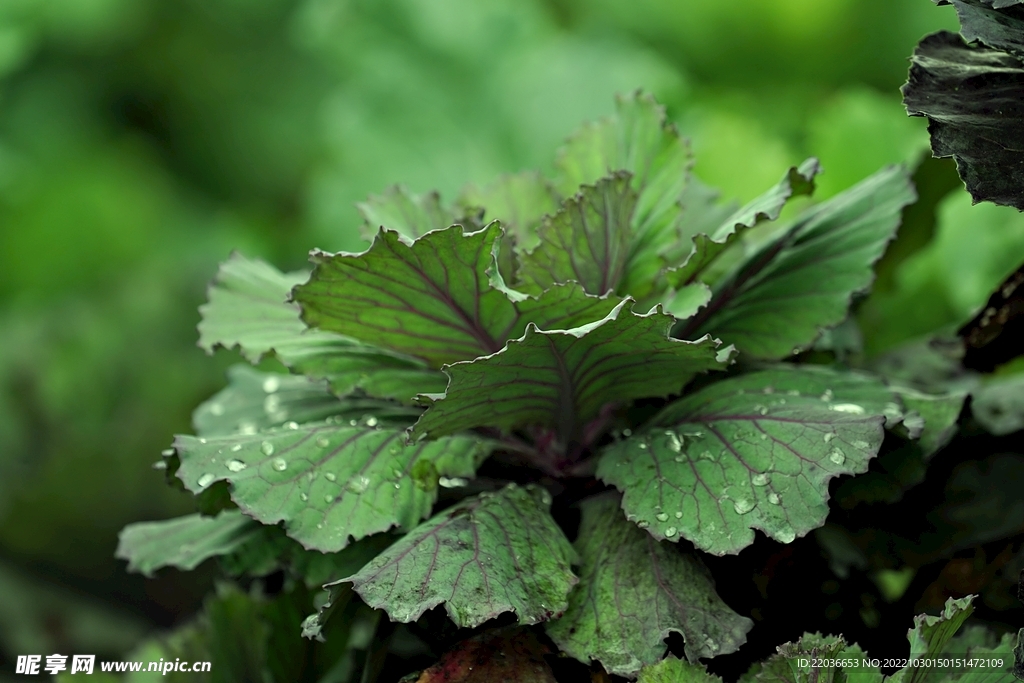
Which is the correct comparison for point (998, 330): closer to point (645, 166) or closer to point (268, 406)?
point (645, 166)

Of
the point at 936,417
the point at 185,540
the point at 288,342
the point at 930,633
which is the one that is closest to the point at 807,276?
the point at 936,417

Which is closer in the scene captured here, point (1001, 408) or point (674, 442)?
point (674, 442)

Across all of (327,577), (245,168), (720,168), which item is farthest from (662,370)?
(245,168)

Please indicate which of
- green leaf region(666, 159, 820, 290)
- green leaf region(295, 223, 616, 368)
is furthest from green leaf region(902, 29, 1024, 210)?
green leaf region(295, 223, 616, 368)

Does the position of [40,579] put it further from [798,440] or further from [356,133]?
[798,440]

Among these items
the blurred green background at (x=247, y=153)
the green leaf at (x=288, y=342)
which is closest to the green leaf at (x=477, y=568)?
the green leaf at (x=288, y=342)

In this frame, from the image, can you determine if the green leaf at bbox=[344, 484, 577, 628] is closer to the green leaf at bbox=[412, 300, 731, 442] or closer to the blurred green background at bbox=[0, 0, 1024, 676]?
the green leaf at bbox=[412, 300, 731, 442]
